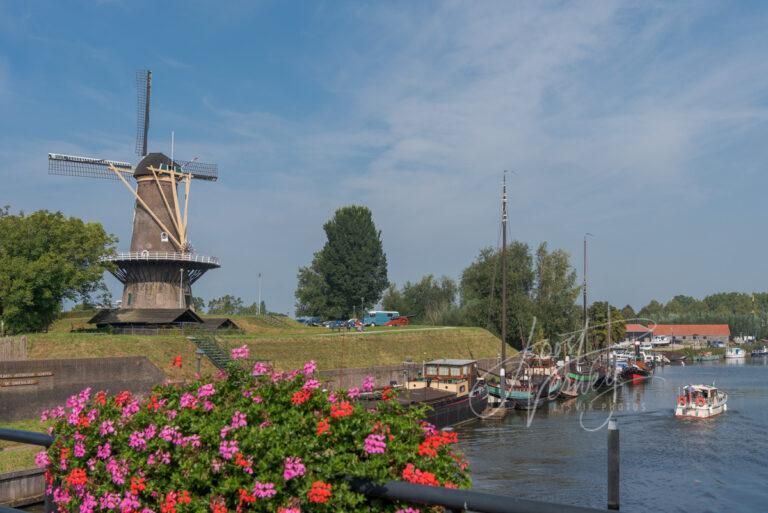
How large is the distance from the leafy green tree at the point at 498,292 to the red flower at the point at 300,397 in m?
77.5

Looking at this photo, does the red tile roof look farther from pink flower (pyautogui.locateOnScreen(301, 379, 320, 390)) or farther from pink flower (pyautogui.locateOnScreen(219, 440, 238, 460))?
pink flower (pyautogui.locateOnScreen(219, 440, 238, 460))

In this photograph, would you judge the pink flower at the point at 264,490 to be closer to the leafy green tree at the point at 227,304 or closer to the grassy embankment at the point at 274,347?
the grassy embankment at the point at 274,347

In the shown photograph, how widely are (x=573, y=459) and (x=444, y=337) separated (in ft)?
133

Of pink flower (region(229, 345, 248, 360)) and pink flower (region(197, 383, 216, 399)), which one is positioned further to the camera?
pink flower (region(229, 345, 248, 360))

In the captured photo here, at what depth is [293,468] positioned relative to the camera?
182 inches

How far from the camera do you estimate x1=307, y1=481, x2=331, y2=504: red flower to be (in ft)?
14.4

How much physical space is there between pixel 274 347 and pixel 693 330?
140 metres

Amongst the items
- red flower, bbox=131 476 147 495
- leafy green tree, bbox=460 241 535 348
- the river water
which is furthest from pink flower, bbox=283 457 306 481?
leafy green tree, bbox=460 241 535 348

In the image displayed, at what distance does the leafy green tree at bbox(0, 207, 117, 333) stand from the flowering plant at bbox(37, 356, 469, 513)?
44219mm

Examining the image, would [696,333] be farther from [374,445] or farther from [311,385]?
[374,445]

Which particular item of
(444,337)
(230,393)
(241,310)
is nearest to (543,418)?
(444,337)

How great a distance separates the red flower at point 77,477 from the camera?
535cm

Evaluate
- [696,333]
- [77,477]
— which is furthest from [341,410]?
[696,333]

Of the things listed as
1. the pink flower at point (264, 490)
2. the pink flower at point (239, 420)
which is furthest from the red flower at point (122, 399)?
the pink flower at point (264, 490)
